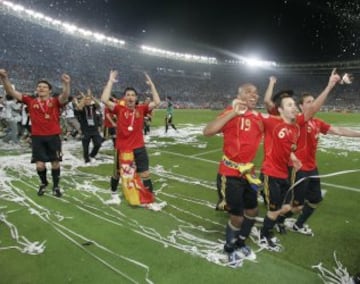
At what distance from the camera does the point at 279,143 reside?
448 cm

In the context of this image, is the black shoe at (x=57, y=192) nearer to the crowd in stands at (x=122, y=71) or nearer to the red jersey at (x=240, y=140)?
the red jersey at (x=240, y=140)

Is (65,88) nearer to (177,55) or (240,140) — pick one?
(240,140)

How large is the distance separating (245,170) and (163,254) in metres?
1.51

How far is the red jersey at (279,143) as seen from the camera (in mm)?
4477

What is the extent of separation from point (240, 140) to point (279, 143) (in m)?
0.66

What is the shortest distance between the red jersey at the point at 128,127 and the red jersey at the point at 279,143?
2.65 m

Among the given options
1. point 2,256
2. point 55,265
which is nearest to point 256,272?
point 55,265

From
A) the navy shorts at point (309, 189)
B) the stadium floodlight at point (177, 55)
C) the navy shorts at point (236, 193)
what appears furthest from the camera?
the stadium floodlight at point (177, 55)

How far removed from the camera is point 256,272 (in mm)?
3982

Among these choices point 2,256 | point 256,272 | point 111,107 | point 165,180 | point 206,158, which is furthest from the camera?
point 206,158

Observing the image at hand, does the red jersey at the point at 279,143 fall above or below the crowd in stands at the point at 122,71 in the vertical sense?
below

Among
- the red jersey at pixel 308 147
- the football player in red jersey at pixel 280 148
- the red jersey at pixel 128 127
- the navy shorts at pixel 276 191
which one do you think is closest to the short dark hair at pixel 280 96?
the football player in red jersey at pixel 280 148

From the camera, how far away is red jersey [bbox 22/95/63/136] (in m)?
6.57

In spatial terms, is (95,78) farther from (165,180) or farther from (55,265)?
(55,265)
